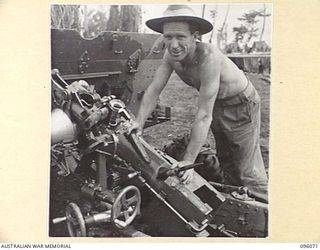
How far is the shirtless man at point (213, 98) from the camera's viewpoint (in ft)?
3.64

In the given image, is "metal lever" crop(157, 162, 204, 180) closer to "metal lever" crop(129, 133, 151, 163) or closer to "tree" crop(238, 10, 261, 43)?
"metal lever" crop(129, 133, 151, 163)

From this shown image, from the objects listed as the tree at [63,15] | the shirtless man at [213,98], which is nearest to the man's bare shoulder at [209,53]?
the shirtless man at [213,98]

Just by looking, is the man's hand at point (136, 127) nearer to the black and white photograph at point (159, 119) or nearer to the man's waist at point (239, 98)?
the black and white photograph at point (159, 119)

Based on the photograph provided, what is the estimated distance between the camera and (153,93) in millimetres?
1137

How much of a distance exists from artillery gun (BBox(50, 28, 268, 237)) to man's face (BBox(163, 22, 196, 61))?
115 millimetres

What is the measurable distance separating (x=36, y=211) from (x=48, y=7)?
0.42m

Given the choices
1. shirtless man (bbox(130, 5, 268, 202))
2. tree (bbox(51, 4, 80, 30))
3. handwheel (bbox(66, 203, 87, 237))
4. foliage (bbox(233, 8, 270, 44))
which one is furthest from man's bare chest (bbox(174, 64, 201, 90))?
handwheel (bbox(66, 203, 87, 237))

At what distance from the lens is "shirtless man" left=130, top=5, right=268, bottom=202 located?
1.11 metres

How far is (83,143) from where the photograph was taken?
112cm

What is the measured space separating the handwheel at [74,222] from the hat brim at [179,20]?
0.40m

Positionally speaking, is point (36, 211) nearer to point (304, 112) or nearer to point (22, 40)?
point (22, 40)

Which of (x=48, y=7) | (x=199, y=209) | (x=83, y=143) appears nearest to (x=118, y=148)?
(x=83, y=143)

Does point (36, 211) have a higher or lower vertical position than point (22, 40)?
lower

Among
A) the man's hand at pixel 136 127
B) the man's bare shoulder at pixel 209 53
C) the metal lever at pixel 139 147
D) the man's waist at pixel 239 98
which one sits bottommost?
the metal lever at pixel 139 147
